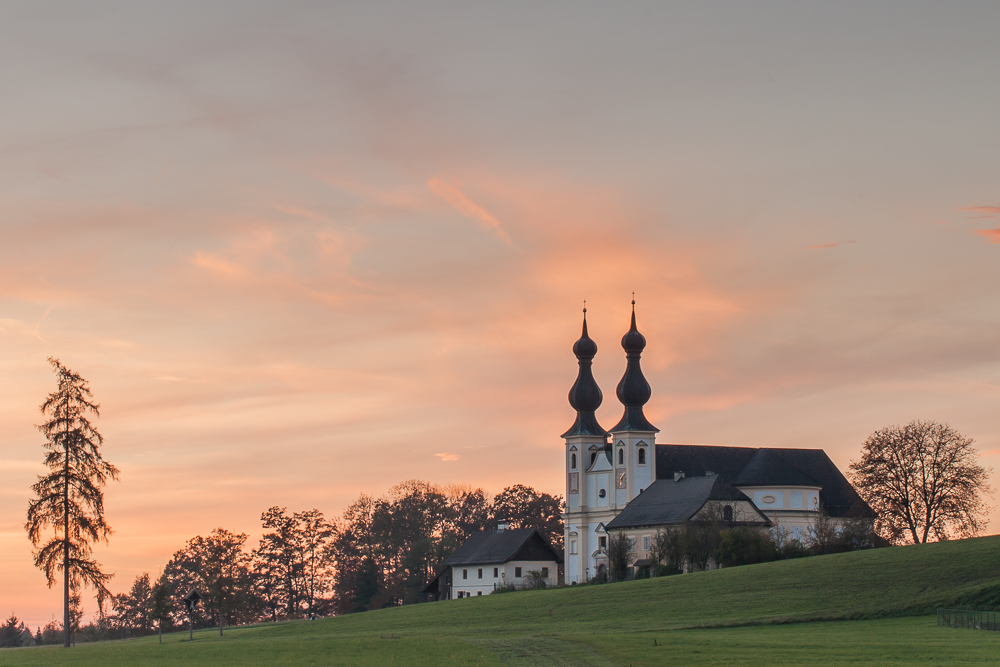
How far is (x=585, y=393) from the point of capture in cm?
10975

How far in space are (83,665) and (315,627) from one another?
2725 cm

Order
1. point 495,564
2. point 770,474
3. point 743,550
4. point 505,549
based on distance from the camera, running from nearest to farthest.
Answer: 1. point 743,550
2. point 495,564
3. point 505,549
4. point 770,474

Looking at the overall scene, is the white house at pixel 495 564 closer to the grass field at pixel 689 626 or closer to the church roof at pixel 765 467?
the church roof at pixel 765 467

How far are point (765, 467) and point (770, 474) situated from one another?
1115mm

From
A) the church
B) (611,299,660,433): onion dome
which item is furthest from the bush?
(611,299,660,433): onion dome

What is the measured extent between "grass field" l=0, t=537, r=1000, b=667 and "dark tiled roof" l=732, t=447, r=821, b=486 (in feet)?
120

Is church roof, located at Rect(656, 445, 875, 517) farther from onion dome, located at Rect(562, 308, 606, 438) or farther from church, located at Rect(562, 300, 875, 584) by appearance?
onion dome, located at Rect(562, 308, 606, 438)

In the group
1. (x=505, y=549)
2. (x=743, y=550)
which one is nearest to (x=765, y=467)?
(x=505, y=549)

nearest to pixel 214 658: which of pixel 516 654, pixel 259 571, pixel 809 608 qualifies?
pixel 516 654

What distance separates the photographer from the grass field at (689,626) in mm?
36688

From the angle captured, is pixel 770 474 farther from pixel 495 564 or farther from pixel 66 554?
pixel 66 554

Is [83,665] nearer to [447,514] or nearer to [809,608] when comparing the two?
[809,608]

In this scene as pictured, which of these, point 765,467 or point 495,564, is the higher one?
point 765,467

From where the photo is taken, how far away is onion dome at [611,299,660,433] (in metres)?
105
